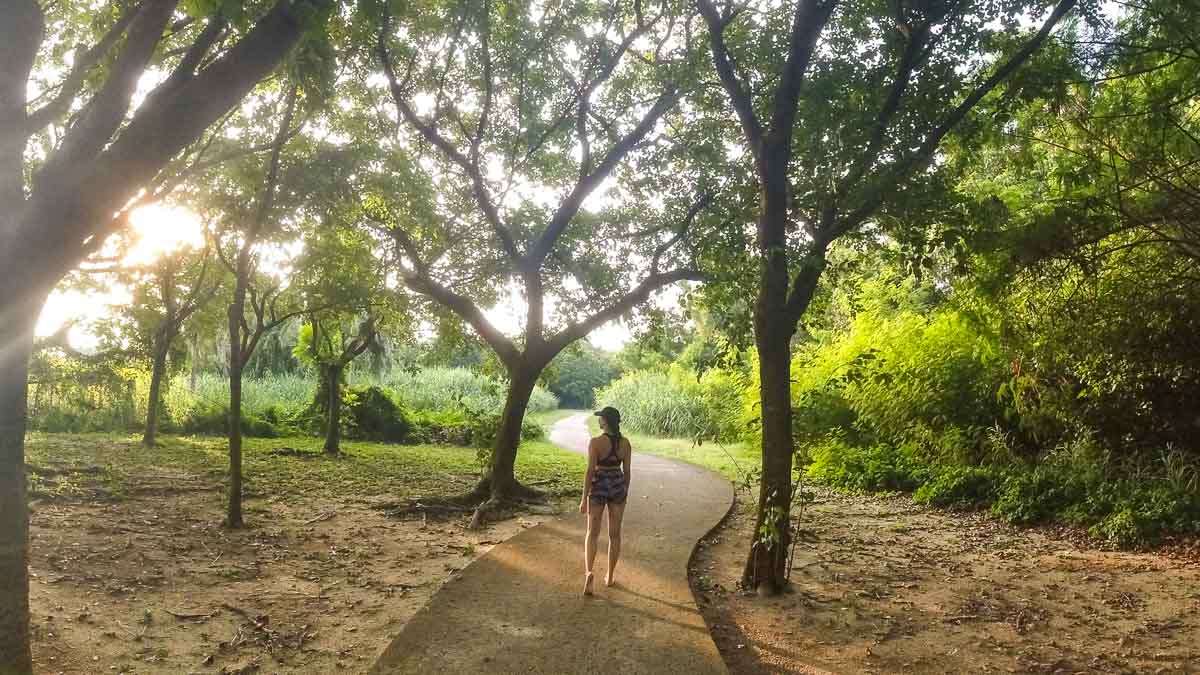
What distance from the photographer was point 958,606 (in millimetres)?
7004

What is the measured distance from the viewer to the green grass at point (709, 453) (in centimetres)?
1810

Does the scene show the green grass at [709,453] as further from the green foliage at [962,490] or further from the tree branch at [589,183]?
the tree branch at [589,183]

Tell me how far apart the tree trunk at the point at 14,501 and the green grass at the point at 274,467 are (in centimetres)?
858

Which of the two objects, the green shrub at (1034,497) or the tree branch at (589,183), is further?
the tree branch at (589,183)

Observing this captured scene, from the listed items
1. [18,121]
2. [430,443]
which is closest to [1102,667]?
[18,121]

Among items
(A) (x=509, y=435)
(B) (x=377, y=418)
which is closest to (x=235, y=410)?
(A) (x=509, y=435)

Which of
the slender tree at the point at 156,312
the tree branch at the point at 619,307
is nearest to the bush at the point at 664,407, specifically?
the tree branch at the point at 619,307

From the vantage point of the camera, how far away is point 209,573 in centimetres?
761

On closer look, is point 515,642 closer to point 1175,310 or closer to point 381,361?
point 1175,310

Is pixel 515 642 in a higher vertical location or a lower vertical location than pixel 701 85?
lower

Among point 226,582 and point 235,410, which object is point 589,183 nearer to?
point 235,410

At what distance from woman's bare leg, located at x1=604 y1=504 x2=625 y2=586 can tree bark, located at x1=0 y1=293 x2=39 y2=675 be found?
13.6ft

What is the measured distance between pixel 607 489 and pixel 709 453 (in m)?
15.5

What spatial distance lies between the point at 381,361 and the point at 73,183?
26.6 m
